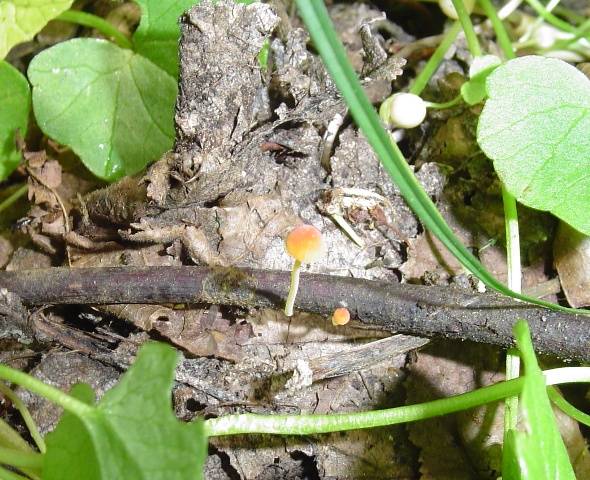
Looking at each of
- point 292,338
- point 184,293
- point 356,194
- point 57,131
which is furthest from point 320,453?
point 57,131

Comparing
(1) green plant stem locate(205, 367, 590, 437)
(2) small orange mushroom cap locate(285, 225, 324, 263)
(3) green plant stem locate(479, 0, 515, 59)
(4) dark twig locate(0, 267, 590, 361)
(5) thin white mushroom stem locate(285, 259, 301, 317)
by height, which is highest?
(3) green plant stem locate(479, 0, 515, 59)

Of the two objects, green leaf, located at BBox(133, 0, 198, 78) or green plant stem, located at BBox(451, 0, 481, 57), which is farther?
green leaf, located at BBox(133, 0, 198, 78)

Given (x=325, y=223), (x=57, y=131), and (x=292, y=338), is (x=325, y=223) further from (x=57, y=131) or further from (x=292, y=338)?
(x=57, y=131)

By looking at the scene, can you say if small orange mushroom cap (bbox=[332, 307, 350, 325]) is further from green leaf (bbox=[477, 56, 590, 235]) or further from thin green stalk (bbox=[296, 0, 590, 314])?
green leaf (bbox=[477, 56, 590, 235])

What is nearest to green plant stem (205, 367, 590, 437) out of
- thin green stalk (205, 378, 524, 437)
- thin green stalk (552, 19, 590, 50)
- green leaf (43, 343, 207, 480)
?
thin green stalk (205, 378, 524, 437)

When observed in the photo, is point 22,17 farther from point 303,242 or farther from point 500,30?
point 500,30

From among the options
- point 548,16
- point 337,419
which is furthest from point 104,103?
point 548,16

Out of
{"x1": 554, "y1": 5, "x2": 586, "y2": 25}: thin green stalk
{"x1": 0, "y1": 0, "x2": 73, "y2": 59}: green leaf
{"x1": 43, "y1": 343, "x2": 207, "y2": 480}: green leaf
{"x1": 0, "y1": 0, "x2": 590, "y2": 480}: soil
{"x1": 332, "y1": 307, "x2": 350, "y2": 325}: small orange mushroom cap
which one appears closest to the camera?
{"x1": 43, "y1": 343, "x2": 207, "y2": 480}: green leaf
